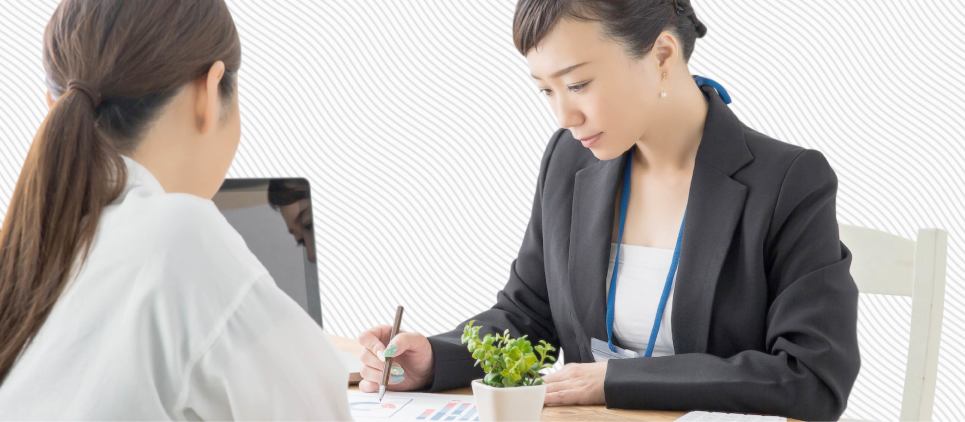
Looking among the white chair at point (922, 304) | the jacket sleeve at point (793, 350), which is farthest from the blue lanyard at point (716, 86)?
the white chair at point (922, 304)

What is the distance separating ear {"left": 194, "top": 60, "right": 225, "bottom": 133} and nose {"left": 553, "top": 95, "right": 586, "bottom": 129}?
2.77 ft

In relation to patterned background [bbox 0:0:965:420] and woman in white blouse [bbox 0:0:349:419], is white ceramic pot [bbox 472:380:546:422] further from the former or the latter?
patterned background [bbox 0:0:965:420]

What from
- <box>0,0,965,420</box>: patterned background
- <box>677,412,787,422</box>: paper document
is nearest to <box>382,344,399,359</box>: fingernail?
<box>677,412,787,422</box>: paper document

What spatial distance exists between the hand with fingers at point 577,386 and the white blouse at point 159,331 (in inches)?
29.7

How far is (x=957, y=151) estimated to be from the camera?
300cm

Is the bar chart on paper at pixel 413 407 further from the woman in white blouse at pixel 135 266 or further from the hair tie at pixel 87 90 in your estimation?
the hair tie at pixel 87 90

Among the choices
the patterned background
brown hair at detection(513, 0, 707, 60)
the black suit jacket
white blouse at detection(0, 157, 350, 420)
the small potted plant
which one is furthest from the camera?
the patterned background

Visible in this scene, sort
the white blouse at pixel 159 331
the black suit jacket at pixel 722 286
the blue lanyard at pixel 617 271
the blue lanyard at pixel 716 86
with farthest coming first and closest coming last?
the blue lanyard at pixel 716 86 → the blue lanyard at pixel 617 271 → the black suit jacket at pixel 722 286 → the white blouse at pixel 159 331

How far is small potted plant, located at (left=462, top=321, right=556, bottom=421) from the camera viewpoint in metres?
1.39

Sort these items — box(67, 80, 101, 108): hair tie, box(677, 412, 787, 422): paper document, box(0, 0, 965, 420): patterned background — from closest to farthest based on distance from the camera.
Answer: box(67, 80, 101, 108): hair tie → box(677, 412, 787, 422): paper document → box(0, 0, 965, 420): patterned background

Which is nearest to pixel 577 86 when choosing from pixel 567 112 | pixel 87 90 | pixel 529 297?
pixel 567 112

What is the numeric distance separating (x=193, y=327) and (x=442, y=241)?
2823mm

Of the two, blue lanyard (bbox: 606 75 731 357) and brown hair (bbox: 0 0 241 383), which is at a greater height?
brown hair (bbox: 0 0 241 383)

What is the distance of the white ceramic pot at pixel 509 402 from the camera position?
4.57 ft
